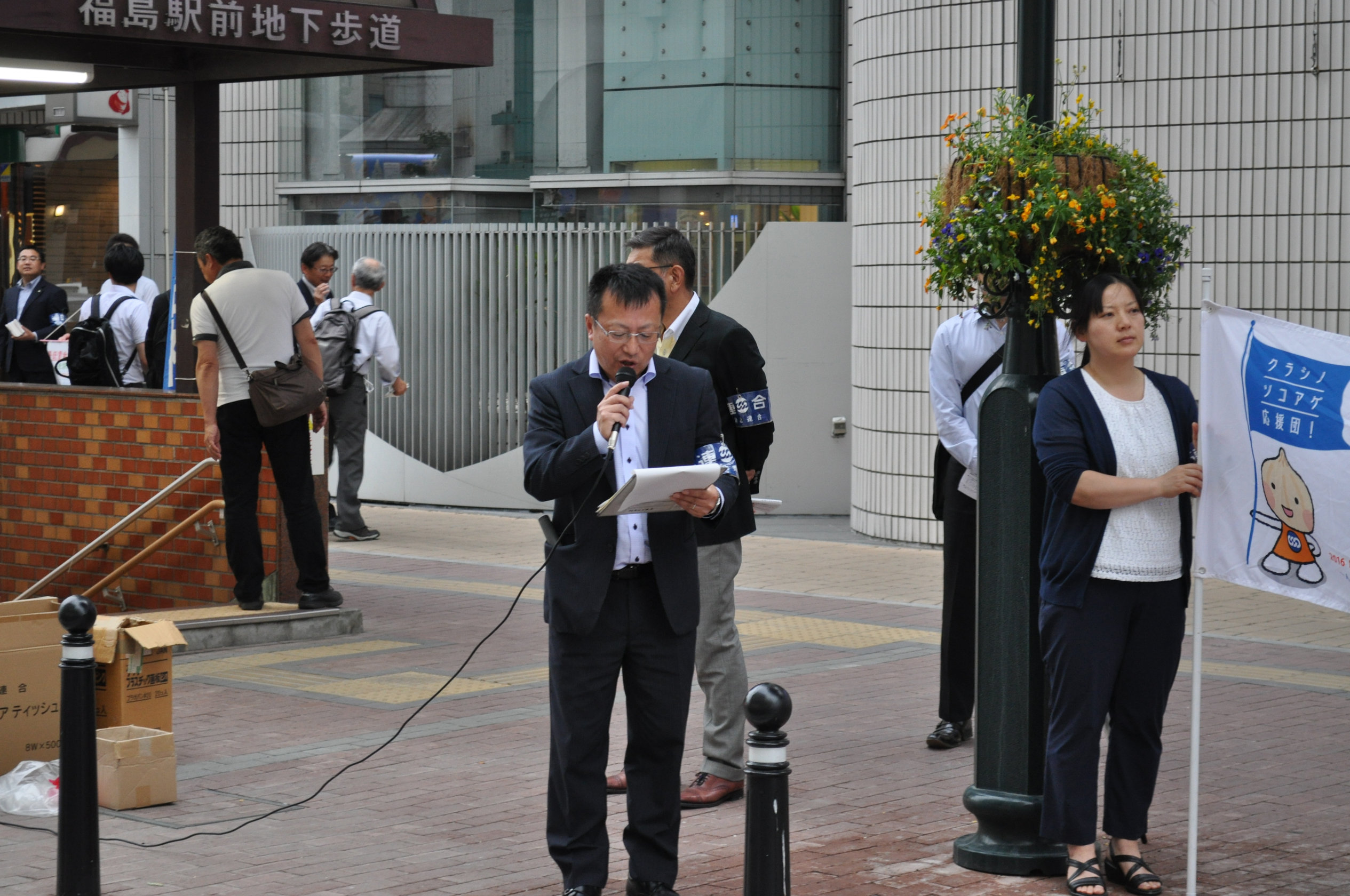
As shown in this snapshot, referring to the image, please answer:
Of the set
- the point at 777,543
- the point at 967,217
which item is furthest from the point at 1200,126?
the point at 967,217

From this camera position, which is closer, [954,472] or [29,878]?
[29,878]

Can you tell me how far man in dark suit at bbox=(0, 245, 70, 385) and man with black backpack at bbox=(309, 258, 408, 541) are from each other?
242 cm

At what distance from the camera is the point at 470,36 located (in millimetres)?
9727

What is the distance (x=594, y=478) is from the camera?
4.82 meters

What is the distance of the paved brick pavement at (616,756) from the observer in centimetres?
544

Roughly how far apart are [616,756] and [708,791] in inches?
30.6

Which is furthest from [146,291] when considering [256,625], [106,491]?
[256,625]

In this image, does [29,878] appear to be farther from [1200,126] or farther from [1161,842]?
[1200,126]

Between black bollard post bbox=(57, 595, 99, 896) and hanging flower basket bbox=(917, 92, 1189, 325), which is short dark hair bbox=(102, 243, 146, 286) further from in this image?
hanging flower basket bbox=(917, 92, 1189, 325)

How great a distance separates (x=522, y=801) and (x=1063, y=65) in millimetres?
7756

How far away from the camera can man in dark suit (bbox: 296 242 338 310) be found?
513 inches

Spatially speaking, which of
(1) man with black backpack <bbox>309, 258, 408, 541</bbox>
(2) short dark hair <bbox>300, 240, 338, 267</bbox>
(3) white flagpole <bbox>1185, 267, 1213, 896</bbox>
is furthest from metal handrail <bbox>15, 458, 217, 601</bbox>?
(3) white flagpole <bbox>1185, 267, 1213, 896</bbox>

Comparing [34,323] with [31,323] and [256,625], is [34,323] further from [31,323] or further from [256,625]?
[256,625]

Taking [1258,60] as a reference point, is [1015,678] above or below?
below
